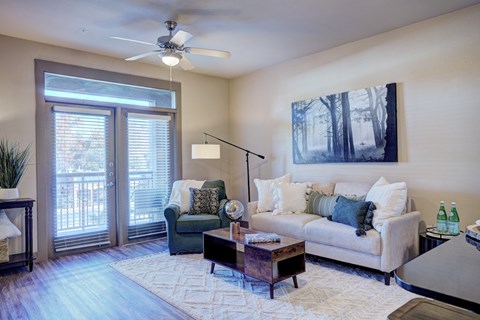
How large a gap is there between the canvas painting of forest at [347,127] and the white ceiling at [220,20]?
788mm

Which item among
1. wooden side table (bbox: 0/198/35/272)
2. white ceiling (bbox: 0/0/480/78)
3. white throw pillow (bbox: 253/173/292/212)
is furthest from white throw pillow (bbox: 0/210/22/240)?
white throw pillow (bbox: 253/173/292/212)

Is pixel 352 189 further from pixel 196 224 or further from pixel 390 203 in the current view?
pixel 196 224

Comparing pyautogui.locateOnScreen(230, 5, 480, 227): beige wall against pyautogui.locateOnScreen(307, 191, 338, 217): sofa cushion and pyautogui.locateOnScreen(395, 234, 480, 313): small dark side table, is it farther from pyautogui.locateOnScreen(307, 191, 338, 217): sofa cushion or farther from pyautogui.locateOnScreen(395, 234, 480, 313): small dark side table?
pyautogui.locateOnScreen(395, 234, 480, 313): small dark side table

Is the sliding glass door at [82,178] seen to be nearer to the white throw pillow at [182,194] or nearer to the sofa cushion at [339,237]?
the white throw pillow at [182,194]

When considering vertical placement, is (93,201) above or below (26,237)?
above

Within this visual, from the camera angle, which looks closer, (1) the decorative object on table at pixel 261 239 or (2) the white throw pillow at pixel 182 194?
(1) the decorative object on table at pixel 261 239

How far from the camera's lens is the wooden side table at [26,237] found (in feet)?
11.6

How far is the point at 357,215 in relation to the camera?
3.40 meters

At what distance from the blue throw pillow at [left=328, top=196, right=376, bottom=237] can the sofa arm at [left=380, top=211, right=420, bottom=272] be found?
0.72 ft

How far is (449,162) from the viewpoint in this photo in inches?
136

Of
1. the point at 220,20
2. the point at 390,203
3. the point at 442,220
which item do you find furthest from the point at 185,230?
the point at 442,220

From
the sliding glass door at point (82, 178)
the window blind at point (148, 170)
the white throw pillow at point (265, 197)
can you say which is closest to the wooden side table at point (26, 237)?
the sliding glass door at point (82, 178)

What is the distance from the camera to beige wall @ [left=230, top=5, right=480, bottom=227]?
3.33m

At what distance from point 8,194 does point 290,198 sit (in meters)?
3.45
